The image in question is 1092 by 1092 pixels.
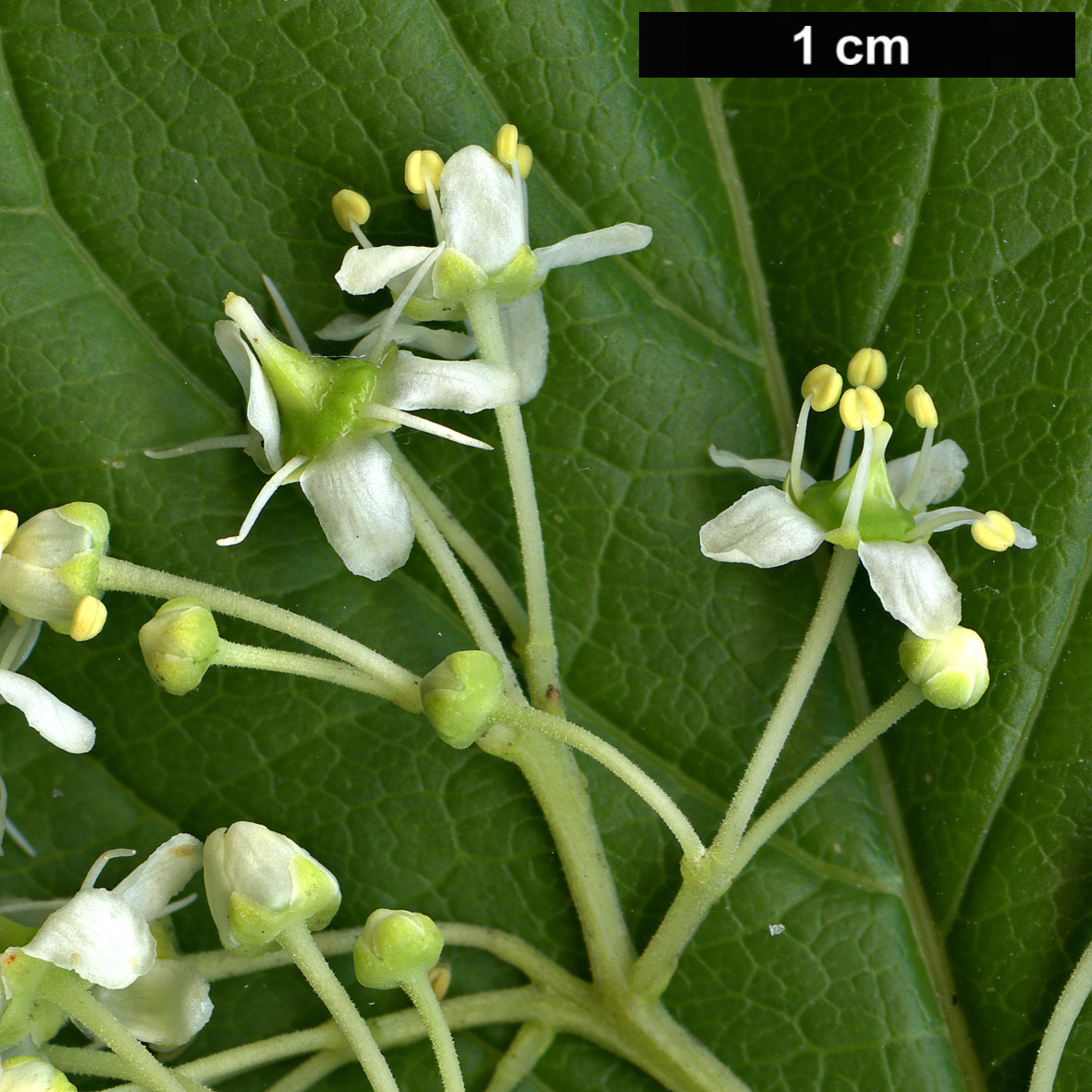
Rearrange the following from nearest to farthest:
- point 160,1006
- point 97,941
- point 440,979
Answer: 1. point 97,941
2. point 160,1006
3. point 440,979

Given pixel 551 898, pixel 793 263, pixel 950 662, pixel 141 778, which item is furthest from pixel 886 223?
pixel 141 778

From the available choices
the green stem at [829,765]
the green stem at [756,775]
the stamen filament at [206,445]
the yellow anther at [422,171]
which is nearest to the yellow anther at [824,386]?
the green stem at [756,775]

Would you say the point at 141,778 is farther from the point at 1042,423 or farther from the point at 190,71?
the point at 1042,423

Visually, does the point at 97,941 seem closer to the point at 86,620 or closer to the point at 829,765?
the point at 86,620

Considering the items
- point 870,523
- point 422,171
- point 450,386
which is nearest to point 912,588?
point 870,523

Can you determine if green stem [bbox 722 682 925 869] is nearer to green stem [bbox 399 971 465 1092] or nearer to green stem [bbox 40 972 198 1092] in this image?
green stem [bbox 399 971 465 1092]

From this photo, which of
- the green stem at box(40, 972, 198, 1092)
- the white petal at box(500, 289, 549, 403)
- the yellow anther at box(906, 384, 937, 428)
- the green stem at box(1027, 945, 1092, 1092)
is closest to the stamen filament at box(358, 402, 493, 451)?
the white petal at box(500, 289, 549, 403)
